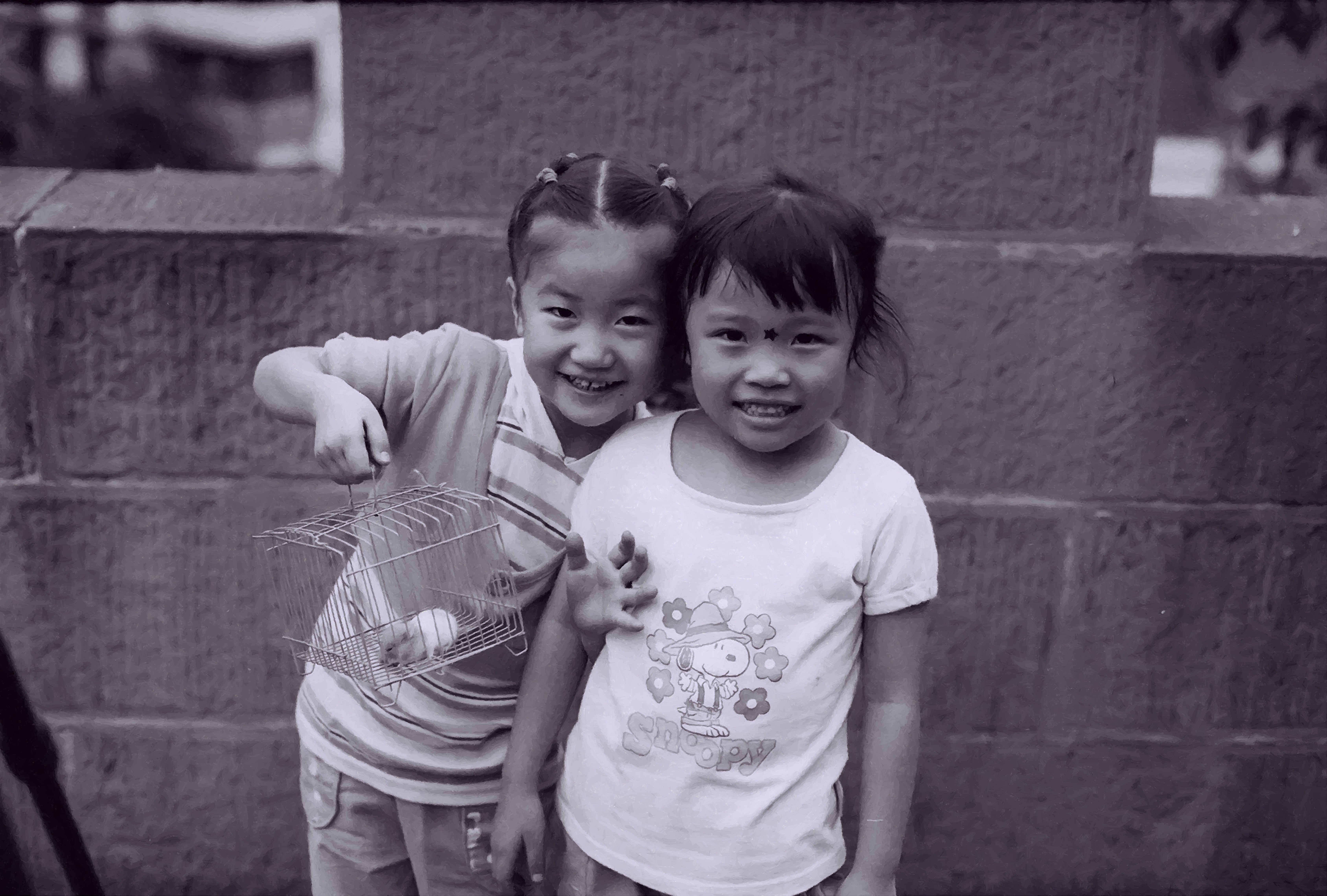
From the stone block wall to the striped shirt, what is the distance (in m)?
0.71

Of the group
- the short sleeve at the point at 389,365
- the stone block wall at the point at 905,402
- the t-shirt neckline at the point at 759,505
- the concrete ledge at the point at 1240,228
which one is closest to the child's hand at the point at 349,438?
the short sleeve at the point at 389,365

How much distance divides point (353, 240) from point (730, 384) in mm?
1114

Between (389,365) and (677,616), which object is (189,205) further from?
(677,616)

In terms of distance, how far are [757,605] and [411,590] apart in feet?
1.61

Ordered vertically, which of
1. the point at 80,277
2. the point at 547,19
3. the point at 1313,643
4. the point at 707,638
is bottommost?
the point at 1313,643

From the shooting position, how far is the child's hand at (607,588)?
1541mm

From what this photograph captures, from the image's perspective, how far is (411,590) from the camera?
1.68 meters

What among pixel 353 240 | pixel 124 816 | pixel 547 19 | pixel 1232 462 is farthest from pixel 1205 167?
pixel 124 816

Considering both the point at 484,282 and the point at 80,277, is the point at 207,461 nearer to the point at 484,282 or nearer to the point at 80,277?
the point at 80,277

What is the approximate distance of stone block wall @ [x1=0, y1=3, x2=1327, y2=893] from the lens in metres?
2.34

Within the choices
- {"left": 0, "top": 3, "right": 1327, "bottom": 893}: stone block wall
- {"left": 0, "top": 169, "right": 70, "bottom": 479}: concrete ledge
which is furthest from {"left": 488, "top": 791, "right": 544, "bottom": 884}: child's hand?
{"left": 0, "top": 169, "right": 70, "bottom": 479}: concrete ledge

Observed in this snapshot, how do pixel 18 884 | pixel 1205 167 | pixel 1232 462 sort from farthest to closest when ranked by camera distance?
1. pixel 1205 167
2. pixel 1232 462
3. pixel 18 884

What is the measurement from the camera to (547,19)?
2.31m

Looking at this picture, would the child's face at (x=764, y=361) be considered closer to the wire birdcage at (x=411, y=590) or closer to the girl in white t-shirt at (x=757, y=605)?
the girl in white t-shirt at (x=757, y=605)
